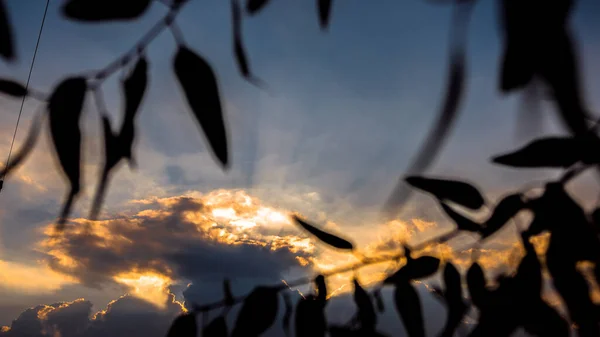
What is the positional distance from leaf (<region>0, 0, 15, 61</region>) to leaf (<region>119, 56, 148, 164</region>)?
0.63 feet

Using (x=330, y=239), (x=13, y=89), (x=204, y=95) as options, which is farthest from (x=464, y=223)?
(x=13, y=89)

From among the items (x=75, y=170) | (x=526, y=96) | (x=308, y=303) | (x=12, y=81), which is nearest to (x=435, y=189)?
(x=308, y=303)

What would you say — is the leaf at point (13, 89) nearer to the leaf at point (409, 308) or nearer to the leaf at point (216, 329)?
the leaf at point (216, 329)

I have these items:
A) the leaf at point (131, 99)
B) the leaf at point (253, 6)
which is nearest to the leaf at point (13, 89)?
the leaf at point (131, 99)

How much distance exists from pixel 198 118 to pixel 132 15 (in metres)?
0.20

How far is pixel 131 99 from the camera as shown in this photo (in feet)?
2.24

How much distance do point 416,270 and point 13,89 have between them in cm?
98

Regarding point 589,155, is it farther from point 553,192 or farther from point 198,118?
point 198,118

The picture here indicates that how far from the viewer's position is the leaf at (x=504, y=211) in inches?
33.4

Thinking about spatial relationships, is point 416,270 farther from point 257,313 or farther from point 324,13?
point 324,13

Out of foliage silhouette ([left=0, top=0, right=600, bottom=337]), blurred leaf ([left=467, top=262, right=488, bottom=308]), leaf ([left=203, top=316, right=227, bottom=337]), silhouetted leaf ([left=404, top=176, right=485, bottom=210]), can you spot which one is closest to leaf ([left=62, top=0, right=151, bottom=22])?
foliage silhouette ([left=0, top=0, right=600, bottom=337])

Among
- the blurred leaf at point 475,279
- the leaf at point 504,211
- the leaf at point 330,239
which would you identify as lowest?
the blurred leaf at point 475,279

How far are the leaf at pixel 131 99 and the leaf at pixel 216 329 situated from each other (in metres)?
0.57

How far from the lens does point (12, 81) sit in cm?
75
